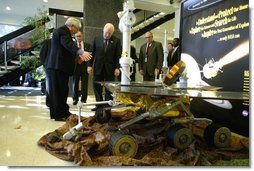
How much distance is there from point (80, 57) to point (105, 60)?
26 centimetres

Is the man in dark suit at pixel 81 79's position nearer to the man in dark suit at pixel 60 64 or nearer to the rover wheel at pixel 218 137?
the man in dark suit at pixel 60 64

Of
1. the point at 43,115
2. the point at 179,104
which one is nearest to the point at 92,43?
the point at 43,115

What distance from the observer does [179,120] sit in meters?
1.49

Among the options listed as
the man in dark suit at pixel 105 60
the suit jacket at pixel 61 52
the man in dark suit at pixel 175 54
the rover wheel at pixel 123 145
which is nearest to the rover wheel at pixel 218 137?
the rover wheel at pixel 123 145

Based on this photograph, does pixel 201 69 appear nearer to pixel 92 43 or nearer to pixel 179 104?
pixel 179 104

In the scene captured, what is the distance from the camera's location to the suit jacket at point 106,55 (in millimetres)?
2387

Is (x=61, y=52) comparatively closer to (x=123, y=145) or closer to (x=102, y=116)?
(x=102, y=116)

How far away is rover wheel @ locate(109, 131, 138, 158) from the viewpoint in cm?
131

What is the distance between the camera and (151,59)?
7.95 feet

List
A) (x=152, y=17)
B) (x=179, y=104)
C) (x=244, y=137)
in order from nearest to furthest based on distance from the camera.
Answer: (x=179, y=104) < (x=244, y=137) < (x=152, y=17)

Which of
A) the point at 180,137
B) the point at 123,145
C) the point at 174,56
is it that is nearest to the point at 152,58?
the point at 174,56

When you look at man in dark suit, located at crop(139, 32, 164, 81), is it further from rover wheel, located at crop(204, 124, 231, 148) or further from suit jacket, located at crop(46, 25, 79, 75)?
rover wheel, located at crop(204, 124, 231, 148)

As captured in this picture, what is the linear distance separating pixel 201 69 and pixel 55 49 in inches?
53.2

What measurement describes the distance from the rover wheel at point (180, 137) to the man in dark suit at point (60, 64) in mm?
1163
